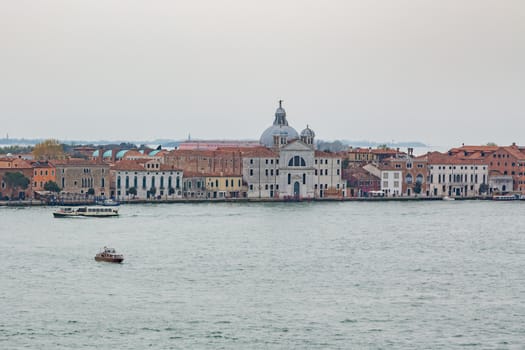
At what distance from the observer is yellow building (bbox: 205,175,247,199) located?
2003 inches

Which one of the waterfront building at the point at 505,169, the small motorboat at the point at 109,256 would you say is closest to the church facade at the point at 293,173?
the waterfront building at the point at 505,169

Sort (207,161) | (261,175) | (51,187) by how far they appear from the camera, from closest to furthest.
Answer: (51,187) < (261,175) < (207,161)

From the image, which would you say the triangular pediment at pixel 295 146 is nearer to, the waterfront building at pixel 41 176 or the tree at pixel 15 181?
the waterfront building at pixel 41 176

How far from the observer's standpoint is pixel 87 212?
41062 mm

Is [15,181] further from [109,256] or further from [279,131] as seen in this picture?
[109,256]

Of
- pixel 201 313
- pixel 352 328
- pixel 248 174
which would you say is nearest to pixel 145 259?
pixel 201 313

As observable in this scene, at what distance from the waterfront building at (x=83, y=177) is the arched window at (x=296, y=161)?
7815 millimetres

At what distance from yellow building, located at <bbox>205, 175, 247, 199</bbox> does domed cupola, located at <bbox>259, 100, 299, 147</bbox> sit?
3.99 m

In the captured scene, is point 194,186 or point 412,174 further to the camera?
point 412,174

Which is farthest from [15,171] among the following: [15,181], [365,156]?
[365,156]

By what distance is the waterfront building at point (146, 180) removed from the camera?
160 feet

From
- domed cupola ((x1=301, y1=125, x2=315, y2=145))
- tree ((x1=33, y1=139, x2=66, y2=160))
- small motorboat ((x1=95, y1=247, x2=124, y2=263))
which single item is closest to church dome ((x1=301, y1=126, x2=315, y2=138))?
domed cupola ((x1=301, y1=125, x2=315, y2=145))

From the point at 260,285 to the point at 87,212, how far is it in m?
17.8

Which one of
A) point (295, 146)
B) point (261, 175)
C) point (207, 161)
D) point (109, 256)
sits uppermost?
point (295, 146)
